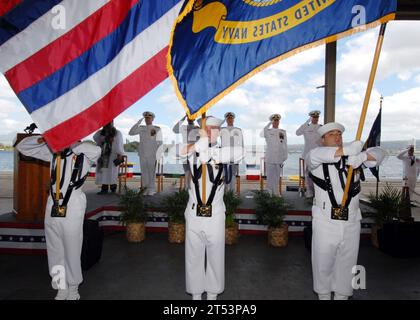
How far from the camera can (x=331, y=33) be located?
9.21ft

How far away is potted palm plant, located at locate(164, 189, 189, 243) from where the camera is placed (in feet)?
18.1

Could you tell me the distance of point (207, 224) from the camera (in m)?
3.04

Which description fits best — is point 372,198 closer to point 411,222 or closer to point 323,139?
point 411,222

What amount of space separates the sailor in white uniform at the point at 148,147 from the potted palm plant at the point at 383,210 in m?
5.33

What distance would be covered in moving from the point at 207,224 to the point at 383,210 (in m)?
3.95

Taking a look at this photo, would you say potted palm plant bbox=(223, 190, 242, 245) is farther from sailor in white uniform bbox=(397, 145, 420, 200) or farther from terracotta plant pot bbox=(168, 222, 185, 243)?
sailor in white uniform bbox=(397, 145, 420, 200)

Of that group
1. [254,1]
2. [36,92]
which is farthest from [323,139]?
[36,92]

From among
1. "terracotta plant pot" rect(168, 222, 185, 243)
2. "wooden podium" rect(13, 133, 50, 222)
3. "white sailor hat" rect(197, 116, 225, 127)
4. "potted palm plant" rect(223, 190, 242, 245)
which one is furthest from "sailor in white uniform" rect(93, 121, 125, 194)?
"white sailor hat" rect(197, 116, 225, 127)

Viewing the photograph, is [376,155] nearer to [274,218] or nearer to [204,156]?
[204,156]

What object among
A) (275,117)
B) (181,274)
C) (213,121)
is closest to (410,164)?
(275,117)

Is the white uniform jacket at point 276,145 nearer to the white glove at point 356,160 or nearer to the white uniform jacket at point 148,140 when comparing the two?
the white uniform jacket at point 148,140

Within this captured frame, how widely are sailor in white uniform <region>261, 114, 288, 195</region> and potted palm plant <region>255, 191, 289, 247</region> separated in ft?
A: 7.67

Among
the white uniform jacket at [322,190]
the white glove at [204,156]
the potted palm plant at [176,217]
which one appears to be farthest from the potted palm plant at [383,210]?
the white glove at [204,156]
